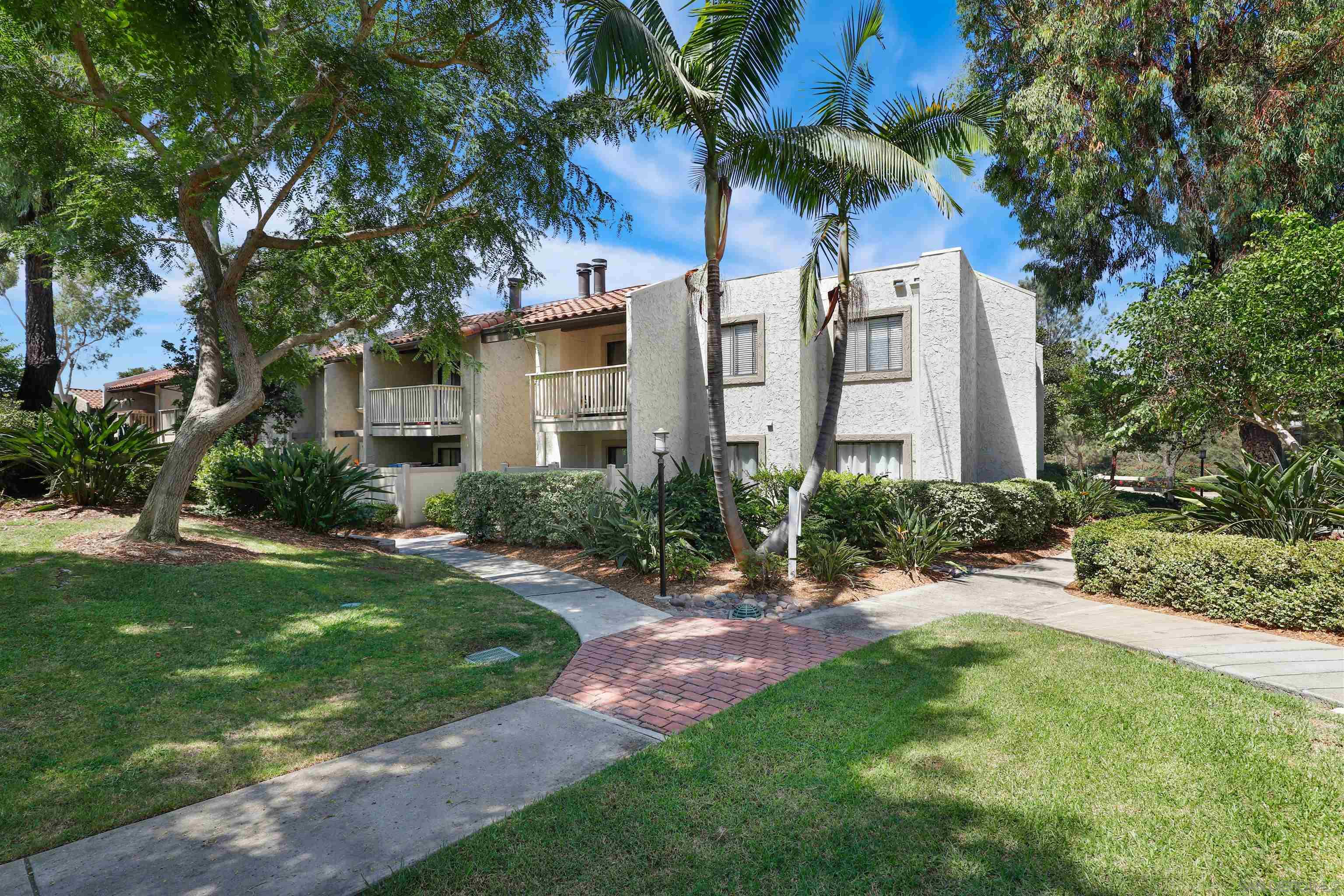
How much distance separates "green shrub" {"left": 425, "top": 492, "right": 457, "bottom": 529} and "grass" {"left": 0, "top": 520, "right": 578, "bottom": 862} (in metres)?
7.97

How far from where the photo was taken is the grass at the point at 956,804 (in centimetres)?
325

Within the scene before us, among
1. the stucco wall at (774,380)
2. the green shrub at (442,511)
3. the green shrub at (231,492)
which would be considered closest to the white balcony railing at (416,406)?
the green shrub at (442,511)

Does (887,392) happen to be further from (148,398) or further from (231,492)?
(148,398)

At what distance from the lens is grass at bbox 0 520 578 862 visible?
412 cm

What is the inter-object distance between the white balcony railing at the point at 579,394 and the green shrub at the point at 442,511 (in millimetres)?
3129

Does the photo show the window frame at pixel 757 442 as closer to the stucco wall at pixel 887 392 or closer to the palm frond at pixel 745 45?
the stucco wall at pixel 887 392

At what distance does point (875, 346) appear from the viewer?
1572 cm

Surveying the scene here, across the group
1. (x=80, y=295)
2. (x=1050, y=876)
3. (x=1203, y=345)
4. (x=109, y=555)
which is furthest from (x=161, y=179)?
(x=80, y=295)

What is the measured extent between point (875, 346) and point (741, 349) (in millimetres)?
3122

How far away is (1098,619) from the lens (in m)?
8.30

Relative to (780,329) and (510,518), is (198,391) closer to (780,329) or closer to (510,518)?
(510,518)

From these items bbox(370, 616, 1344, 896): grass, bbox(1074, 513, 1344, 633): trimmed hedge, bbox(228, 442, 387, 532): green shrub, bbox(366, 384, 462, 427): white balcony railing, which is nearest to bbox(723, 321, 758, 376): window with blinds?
bbox(366, 384, 462, 427): white balcony railing

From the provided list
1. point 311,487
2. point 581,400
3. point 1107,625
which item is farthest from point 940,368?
point 311,487

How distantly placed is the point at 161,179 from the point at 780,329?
→ 38.4ft
